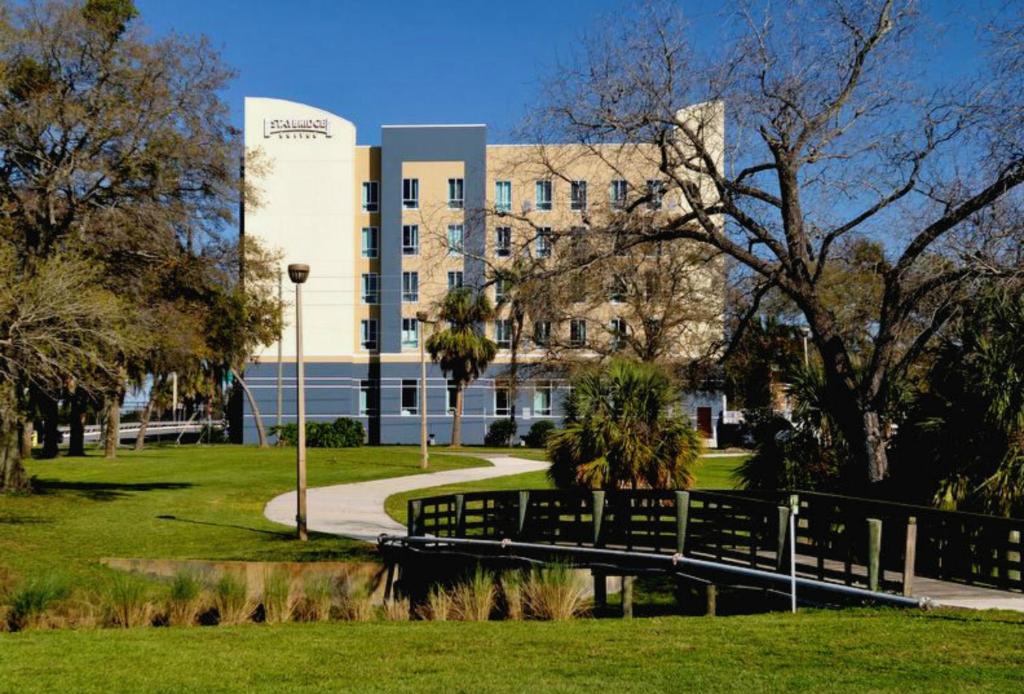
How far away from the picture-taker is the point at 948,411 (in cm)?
1552

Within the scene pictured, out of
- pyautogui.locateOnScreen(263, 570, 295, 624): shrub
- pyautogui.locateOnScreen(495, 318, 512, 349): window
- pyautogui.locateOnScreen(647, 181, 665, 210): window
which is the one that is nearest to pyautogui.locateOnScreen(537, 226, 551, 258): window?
pyautogui.locateOnScreen(647, 181, 665, 210): window

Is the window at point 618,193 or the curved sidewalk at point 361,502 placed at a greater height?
the window at point 618,193

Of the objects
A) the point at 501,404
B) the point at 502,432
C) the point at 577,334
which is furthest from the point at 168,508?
the point at 501,404

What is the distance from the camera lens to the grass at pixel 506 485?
103ft

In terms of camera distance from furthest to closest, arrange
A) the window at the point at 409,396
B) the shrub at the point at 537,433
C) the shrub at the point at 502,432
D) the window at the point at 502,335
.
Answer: the window at the point at 409,396 → the shrub at the point at 502,432 → the shrub at the point at 537,433 → the window at the point at 502,335

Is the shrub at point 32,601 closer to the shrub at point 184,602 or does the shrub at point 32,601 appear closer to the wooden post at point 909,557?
the shrub at point 184,602

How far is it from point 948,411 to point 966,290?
6.45 feet

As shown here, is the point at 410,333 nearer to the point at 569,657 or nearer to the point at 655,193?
the point at 655,193

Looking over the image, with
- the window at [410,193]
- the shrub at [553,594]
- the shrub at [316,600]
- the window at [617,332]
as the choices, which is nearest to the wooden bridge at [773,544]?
the shrub at [553,594]

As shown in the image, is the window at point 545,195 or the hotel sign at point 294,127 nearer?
the window at point 545,195

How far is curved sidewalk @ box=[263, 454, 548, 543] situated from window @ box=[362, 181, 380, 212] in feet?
87.1

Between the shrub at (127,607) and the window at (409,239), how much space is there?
175ft

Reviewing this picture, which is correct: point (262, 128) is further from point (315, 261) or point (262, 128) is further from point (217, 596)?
point (217, 596)

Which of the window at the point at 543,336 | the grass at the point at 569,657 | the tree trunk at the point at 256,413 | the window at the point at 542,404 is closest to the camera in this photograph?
the grass at the point at 569,657
